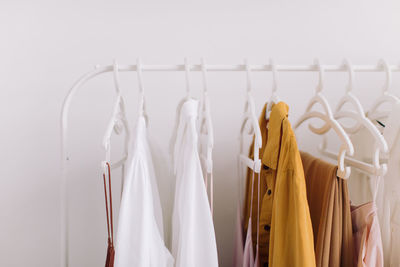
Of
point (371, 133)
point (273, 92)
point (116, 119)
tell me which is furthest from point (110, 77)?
point (371, 133)

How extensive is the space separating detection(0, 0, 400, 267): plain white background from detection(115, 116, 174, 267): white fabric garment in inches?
22.5

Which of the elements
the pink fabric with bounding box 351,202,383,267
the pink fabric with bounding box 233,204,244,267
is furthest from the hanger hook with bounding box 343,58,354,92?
the pink fabric with bounding box 233,204,244,267

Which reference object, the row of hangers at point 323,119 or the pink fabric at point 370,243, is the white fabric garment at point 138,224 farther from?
the pink fabric at point 370,243

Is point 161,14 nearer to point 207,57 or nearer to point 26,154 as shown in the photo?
point 207,57

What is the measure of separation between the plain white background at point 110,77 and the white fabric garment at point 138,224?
1.87 ft

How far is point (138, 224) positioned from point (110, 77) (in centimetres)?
76

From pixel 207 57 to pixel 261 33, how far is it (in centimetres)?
25

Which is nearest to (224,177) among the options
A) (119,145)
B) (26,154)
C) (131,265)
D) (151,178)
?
(119,145)

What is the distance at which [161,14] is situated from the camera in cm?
135

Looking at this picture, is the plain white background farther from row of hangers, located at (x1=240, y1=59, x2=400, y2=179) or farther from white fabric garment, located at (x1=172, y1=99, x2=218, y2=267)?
white fabric garment, located at (x1=172, y1=99, x2=218, y2=267)

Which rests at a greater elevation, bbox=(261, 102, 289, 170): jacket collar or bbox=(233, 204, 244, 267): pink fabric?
bbox=(261, 102, 289, 170): jacket collar

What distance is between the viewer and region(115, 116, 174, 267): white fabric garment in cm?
77

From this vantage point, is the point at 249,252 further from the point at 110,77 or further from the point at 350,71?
the point at 110,77

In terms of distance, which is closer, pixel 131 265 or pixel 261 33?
pixel 131 265
